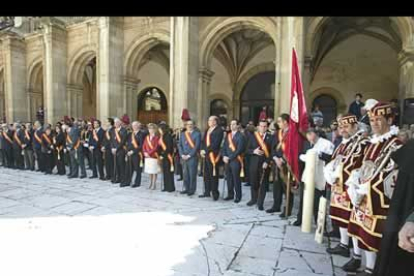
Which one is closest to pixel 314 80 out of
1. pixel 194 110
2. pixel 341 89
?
pixel 341 89

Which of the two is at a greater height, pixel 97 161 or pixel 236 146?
pixel 236 146

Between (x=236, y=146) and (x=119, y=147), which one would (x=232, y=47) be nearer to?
(x=119, y=147)

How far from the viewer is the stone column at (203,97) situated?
10.2 metres

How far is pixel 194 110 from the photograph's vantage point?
9.77m

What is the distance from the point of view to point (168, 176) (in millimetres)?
6297

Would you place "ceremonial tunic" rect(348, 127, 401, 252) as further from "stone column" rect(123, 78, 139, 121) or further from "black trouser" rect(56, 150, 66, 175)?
"stone column" rect(123, 78, 139, 121)

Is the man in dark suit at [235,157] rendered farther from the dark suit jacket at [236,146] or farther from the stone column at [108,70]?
the stone column at [108,70]

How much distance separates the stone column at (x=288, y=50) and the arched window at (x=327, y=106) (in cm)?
662

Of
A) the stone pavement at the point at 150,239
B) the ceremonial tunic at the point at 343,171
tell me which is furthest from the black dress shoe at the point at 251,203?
the ceremonial tunic at the point at 343,171

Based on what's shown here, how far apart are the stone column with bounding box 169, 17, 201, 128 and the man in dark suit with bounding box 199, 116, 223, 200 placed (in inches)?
149

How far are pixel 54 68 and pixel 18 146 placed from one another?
17.9 feet

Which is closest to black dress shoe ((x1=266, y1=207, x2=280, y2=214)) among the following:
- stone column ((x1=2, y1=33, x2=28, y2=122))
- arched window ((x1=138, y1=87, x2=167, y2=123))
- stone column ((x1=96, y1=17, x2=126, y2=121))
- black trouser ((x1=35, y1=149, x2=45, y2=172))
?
black trouser ((x1=35, y1=149, x2=45, y2=172))

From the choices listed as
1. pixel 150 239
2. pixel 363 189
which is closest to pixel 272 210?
pixel 150 239
